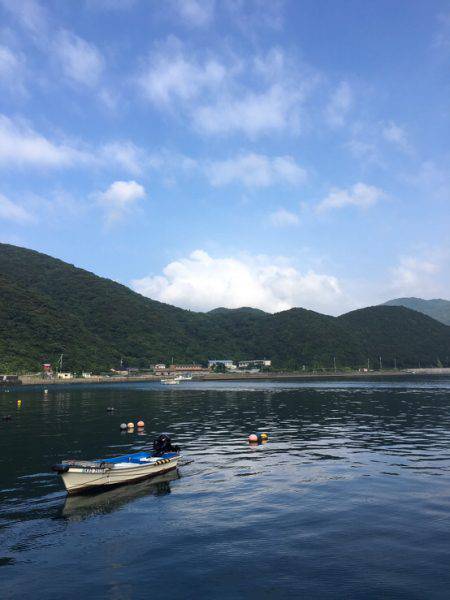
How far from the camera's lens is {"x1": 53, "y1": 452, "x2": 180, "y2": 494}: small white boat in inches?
1111

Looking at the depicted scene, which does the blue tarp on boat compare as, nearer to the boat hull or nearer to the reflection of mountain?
the boat hull

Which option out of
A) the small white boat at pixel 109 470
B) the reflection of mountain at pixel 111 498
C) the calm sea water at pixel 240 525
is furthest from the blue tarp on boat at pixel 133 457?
the calm sea water at pixel 240 525

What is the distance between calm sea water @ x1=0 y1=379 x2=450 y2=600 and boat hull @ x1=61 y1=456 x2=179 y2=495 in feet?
2.35

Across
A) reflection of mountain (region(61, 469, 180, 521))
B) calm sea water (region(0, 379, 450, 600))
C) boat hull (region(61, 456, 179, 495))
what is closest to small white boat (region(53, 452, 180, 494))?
boat hull (region(61, 456, 179, 495))

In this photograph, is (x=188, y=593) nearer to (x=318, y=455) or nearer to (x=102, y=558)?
(x=102, y=558)

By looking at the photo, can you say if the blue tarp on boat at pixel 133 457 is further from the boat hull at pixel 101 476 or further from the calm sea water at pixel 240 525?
the calm sea water at pixel 240 525

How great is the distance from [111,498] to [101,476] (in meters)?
1.53

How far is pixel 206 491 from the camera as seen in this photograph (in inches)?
1186

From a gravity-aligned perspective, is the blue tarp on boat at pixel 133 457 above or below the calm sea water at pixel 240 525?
above

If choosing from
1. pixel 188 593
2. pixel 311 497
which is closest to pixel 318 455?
pixel 311 497

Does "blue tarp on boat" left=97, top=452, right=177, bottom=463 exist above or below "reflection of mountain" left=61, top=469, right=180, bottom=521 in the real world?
above

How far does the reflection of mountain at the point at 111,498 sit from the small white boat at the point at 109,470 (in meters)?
0.48

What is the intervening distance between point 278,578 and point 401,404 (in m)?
86.0

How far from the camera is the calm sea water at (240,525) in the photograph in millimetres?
17312
